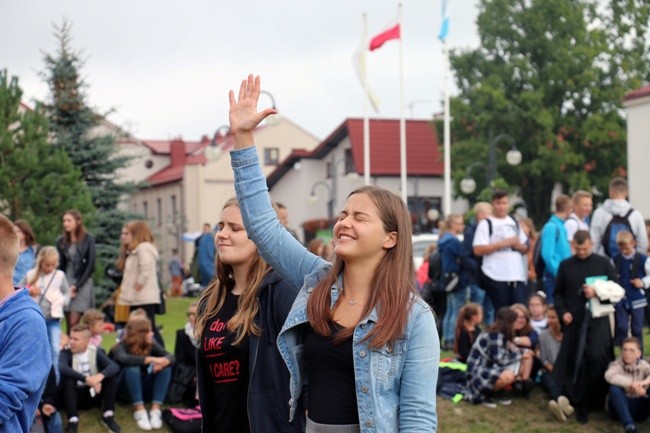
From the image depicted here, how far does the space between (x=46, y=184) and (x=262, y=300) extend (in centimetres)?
1642

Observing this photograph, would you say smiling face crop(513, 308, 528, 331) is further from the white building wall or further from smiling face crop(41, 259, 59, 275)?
the white building wall

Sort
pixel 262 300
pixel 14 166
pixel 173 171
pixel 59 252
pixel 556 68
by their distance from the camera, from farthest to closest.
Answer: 1. pixel 173 171
2. pixel 556 68
3. pixel 14 166
4. pixel 59 252
5. pixel 262 300

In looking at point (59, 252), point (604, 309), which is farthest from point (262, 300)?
point (59, 252)

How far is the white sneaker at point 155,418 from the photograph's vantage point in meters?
12.3

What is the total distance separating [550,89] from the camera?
173ft

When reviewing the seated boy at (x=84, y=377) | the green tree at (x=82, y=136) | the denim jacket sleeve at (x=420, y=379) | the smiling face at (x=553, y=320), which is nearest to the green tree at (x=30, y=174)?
the green tree at (x=82, y=136)

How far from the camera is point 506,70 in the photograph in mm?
52656

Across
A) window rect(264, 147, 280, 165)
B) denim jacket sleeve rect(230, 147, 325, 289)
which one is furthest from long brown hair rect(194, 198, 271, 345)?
window rect(264, 147, 280, 165)

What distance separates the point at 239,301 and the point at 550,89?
4884 centimetres

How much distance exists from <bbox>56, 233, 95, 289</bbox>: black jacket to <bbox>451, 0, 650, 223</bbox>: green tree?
39.4 meters

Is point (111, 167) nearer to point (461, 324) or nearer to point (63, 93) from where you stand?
point (63, 93)

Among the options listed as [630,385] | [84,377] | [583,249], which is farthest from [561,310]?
[84,377]

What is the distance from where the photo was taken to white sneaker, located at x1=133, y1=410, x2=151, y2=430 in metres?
12.3

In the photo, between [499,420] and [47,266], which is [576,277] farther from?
[47,266]
